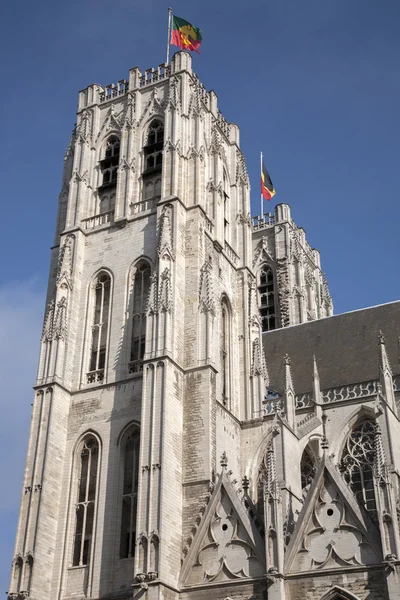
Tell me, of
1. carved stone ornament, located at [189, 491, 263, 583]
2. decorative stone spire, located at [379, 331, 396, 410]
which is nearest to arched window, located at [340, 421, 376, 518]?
decorative stone spire, located at [379, 331, 396, 410]

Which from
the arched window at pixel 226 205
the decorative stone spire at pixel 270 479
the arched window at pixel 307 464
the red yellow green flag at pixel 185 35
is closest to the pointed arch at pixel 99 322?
the arched window at pixel 226 205

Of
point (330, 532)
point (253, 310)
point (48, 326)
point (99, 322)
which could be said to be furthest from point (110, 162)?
point (330, 532)

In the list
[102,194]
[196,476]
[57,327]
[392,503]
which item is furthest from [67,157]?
[392,503]

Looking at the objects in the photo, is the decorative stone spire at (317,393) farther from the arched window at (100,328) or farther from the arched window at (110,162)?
the arched window at (110,162)

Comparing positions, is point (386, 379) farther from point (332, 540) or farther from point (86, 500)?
point (86, 500)

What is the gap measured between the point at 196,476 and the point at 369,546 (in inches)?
206

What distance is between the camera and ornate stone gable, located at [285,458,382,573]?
1930 cm

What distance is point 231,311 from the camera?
28062 millimetres

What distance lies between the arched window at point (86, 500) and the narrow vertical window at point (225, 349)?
174 inches

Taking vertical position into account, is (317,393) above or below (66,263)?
below

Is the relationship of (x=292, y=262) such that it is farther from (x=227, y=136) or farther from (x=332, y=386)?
(x=332, y=386)

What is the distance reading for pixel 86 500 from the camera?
75.7ft

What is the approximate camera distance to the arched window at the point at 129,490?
72.0ft

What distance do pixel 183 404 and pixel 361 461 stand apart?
6764 mm
